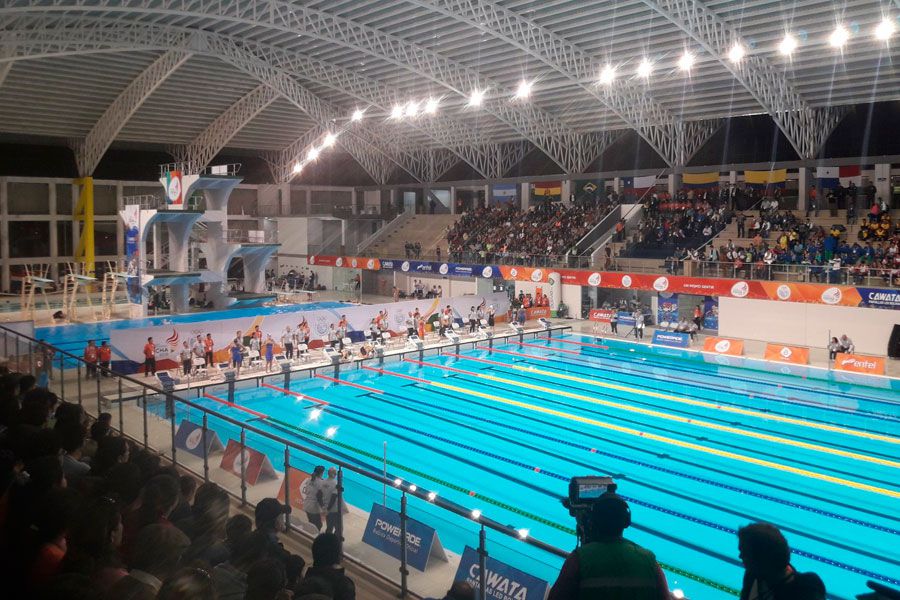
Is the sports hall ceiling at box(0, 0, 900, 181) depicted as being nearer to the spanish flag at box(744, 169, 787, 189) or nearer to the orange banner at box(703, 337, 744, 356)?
the spanish flag at box(744, 169, 787, 189)

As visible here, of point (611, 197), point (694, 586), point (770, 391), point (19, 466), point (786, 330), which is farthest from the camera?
point (611, 197)

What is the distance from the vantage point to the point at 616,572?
9.61 feet

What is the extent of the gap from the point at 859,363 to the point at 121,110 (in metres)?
34.6

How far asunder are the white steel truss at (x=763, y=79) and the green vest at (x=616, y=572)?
22.0 m

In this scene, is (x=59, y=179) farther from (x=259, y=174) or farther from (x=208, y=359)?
(x=208, y=359)

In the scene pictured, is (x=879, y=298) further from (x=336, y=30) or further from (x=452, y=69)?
(x=336, y=30)

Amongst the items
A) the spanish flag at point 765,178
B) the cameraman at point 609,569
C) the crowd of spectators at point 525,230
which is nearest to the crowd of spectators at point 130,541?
the cameraman at point 609,569

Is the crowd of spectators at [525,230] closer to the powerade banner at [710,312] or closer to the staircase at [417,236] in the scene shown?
the staircase at [417,236]

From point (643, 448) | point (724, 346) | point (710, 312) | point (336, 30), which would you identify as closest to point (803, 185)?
point (710, 312)

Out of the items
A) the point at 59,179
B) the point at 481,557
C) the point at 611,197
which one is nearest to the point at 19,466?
the point at 481,557

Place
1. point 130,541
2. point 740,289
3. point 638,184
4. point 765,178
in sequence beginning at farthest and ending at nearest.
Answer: point 638,184
point 765,178
point 740,289
point 130,541

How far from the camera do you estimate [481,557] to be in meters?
5.42

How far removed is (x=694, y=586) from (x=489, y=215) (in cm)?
3460

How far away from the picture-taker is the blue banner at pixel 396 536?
6.64 metres
